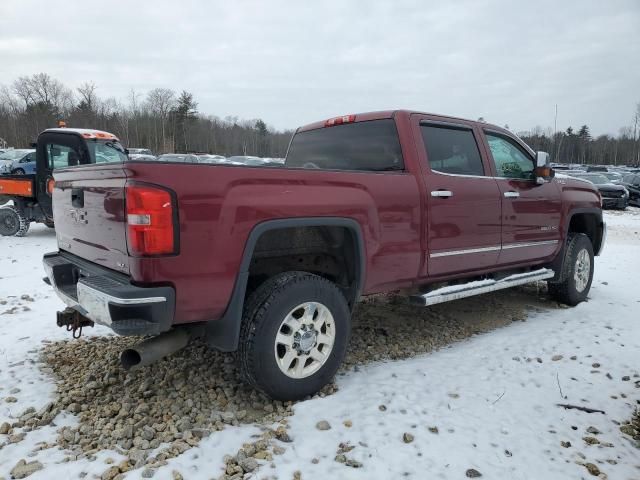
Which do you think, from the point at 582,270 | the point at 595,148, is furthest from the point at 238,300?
the point at 595,148

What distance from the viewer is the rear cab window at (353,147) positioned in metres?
3.80

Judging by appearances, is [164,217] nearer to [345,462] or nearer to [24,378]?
[345,462]

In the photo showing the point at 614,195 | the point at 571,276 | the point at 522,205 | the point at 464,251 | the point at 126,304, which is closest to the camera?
the point at 126,304

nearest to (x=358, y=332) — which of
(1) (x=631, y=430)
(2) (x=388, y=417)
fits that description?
(2) (x=388, y=417)

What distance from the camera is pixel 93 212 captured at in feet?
9.30

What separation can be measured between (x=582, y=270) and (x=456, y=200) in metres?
2.80

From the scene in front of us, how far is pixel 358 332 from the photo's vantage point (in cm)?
444

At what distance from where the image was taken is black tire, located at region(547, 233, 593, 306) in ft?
17.7

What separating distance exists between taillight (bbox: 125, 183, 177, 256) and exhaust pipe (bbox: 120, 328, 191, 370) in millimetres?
637

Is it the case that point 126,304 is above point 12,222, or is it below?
above

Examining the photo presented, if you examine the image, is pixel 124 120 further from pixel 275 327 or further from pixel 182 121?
pixel 275 327

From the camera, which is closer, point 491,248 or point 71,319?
point 71,319

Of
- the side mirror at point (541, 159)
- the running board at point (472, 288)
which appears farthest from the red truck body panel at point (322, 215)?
the side mirror at point (541, 159)

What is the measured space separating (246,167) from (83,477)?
181 cm
